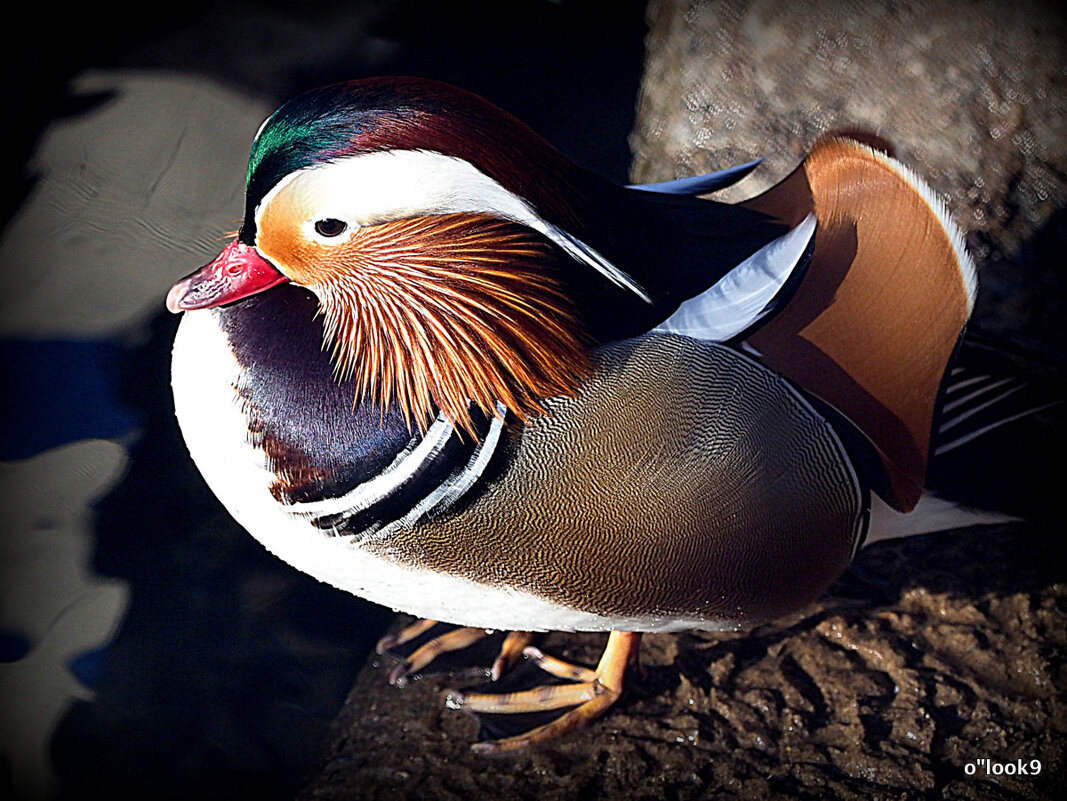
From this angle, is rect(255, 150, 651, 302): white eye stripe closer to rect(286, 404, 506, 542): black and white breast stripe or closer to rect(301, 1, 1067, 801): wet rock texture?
rect(286, 404, 506, 542): black and white breast stripe

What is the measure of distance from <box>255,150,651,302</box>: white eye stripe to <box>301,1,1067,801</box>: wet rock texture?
0.62 meters

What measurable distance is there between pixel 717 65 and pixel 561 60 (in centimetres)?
36

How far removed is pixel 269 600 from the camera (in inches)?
49.7

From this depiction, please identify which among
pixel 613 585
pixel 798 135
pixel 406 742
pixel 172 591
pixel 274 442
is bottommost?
pixel 406 742

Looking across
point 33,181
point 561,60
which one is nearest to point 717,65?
point 561,60

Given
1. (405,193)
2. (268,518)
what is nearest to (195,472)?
(268,518)

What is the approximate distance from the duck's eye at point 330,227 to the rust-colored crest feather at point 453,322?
0.08 feet

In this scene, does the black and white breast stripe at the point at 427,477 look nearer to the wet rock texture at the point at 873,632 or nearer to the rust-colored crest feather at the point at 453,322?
the rust-colored crest feather at the point at 453,322

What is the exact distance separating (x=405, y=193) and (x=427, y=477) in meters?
0.28

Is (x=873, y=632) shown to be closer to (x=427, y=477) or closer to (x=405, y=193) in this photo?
(x=427, y=477)

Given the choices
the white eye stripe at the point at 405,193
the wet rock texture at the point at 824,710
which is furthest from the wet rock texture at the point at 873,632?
the white eye stripe at the point at 405,193

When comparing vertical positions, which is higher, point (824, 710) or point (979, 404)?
point (979, 404)

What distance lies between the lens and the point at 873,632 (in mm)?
1276

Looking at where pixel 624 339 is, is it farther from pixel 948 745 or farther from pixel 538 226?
pixel 948 745
